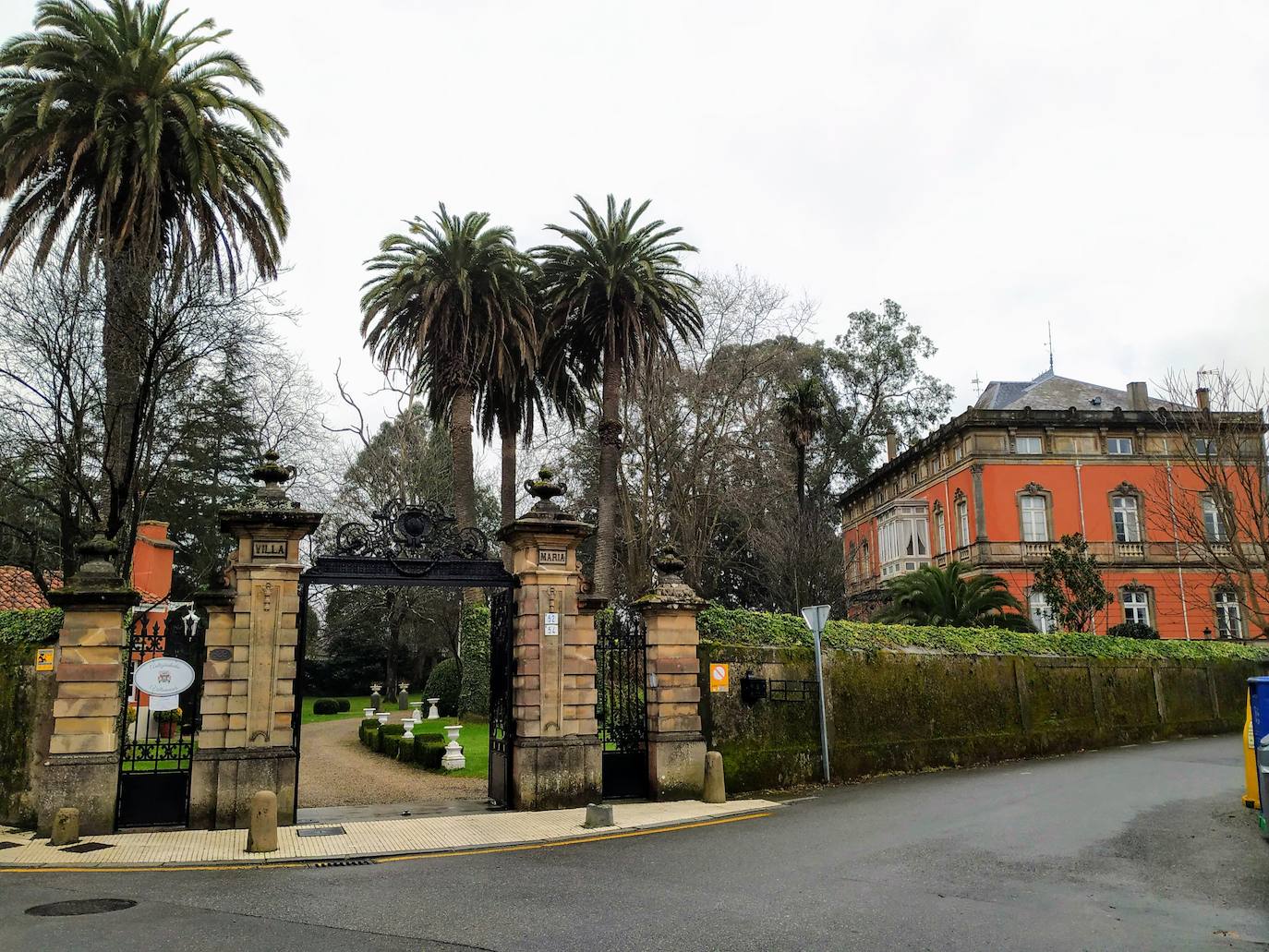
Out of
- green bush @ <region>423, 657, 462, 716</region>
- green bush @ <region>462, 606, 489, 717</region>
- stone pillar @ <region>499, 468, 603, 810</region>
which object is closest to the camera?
stone pillar @ <region>499, 468, 603, 810</region>

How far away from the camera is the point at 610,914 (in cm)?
779

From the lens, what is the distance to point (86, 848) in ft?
36.1

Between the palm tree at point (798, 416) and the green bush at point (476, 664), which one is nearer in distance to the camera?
the green bush at point (476, 664)

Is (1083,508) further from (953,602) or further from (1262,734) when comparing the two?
(1262,734)

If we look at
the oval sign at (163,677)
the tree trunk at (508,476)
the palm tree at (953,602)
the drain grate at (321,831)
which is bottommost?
the drain grate at (321,831)

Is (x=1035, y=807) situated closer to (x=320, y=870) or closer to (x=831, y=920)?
(x=831, y=920)

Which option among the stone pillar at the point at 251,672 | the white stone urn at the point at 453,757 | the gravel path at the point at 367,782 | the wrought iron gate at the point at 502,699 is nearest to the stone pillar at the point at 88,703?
the stone pillar at the point at 251,672

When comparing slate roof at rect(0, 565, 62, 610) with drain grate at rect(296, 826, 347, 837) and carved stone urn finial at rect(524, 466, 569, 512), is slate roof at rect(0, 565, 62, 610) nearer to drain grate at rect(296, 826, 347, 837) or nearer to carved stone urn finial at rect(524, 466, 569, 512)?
drain grate at rect(296, 826, 347, 837)

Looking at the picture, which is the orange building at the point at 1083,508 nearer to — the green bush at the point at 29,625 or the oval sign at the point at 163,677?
the oval sign at the point at 163,677

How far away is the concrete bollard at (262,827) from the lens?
10719mm

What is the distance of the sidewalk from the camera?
10.4 m

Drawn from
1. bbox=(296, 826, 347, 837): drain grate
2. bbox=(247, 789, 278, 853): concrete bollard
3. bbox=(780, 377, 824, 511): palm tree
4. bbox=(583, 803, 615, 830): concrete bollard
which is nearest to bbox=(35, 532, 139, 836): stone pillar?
bbox=(296, 826, 347, 837): drain grate

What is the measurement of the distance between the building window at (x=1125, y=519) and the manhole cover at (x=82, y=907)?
147 feet

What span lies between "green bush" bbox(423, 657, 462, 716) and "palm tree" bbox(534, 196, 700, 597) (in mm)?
9723
